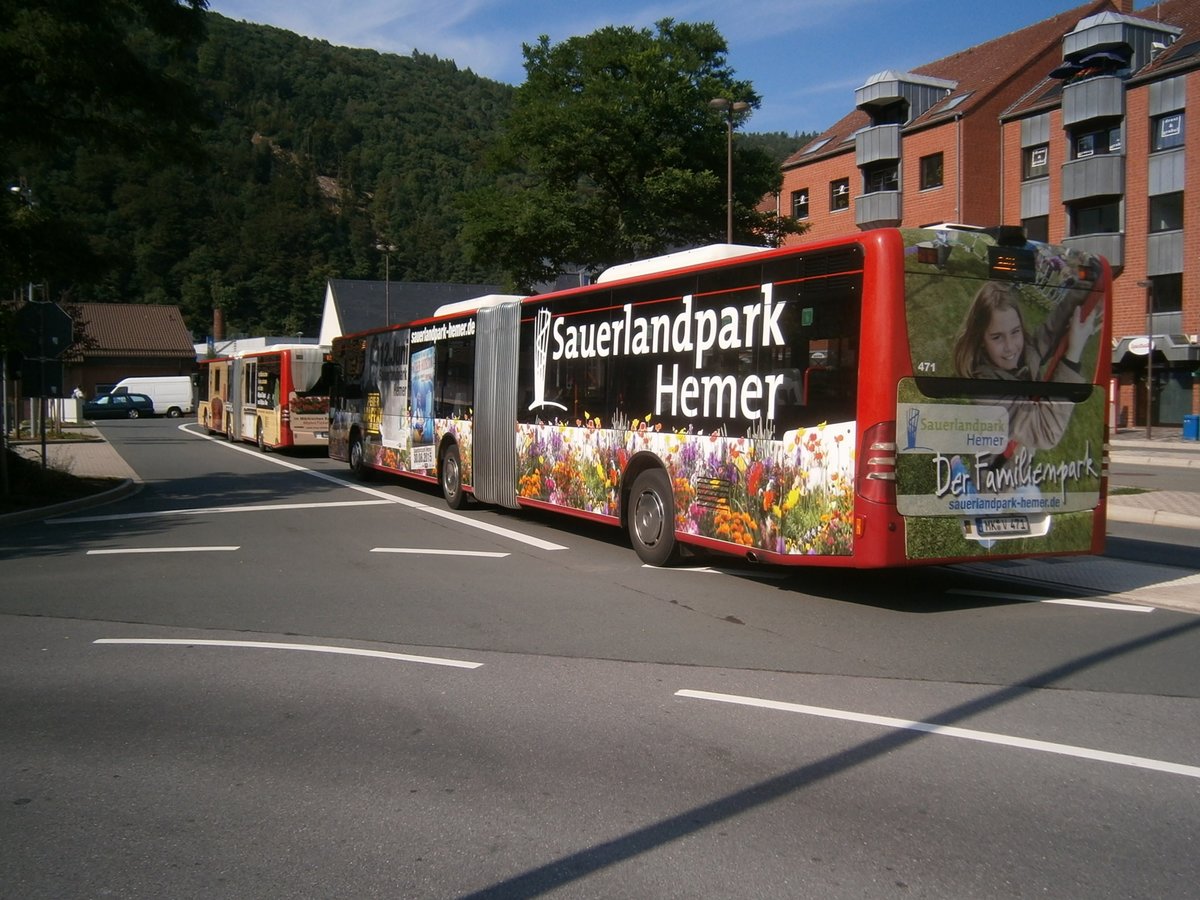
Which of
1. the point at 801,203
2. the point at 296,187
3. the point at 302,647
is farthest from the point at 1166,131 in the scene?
the point at 296,187

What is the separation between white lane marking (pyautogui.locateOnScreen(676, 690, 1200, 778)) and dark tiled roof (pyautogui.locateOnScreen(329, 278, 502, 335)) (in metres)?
71.8

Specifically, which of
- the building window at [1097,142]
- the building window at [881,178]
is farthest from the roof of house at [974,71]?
the building window at [1097,142]

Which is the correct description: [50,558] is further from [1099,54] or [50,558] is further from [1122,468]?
[1099,54]

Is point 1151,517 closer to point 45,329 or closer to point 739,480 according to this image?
point 739,480

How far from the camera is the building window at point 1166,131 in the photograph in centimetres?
3809

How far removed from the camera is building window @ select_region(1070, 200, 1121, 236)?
40237 millimetres

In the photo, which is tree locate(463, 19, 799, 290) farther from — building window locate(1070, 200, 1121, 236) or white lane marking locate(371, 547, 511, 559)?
white lane marking locate(371, 547, 511, 559)

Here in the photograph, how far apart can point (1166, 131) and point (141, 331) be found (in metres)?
71.8

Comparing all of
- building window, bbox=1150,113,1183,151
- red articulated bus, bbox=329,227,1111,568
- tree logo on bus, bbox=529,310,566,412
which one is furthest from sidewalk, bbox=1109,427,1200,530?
building window, bbox=1150,113,1183,151

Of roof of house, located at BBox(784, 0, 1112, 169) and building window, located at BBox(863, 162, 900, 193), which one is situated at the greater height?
roof of house, located at BBox(784, 0, 1112, 169)

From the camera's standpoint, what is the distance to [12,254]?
15.4 m

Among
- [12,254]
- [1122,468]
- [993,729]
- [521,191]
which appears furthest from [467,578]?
[521,191]

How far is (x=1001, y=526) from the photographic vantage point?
333 inches

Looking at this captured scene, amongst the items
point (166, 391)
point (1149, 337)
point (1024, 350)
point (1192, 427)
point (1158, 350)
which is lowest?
point (1192, 427)
